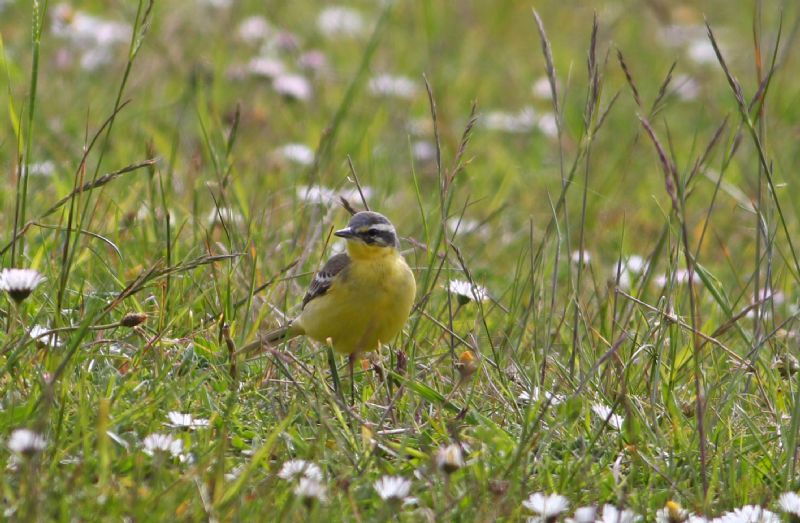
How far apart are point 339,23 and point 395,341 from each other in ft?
19.5

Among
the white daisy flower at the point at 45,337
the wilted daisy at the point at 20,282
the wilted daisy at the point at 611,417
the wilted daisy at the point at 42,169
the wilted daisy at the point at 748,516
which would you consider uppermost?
the wilted daisy at the point at 42,169

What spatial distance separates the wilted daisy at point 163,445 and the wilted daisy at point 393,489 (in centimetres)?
63

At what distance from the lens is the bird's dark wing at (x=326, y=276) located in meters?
5.36

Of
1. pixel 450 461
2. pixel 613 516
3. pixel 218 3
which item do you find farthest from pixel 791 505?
pixel 218 3

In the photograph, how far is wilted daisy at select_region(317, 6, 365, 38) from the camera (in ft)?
35.3

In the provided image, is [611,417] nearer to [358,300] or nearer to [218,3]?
[358,300]

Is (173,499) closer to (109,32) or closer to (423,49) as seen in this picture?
(109,32)

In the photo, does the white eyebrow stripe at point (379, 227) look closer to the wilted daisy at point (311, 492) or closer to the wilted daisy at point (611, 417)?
the wilted daisy at point (611, 417)

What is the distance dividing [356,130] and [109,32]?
210 centimetres

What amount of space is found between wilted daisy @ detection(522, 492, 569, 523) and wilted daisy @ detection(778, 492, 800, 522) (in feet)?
2.26

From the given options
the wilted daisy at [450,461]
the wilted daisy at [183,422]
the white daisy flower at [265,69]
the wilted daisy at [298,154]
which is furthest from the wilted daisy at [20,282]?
the white daisy flower at [265,69]

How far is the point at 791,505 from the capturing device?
12.6 ft

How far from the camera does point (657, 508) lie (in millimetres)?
4012

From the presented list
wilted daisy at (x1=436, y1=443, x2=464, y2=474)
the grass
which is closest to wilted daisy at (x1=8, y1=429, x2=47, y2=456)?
the grass
